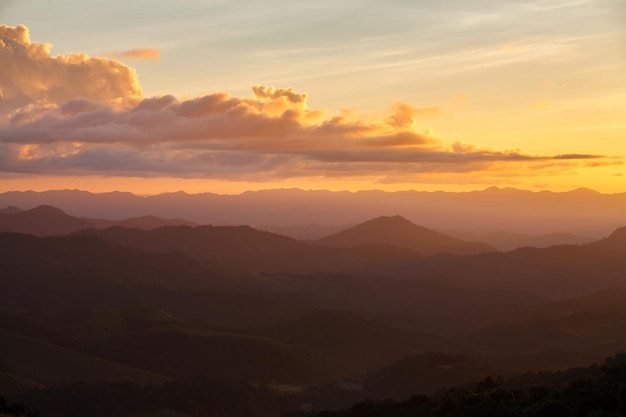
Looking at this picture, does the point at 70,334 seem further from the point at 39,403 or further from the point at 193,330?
the point at 39,403

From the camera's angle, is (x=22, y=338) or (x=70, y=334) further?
(x=70, y=334)

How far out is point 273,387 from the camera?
153 meters

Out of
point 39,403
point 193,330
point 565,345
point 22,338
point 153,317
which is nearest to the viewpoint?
point 39,403

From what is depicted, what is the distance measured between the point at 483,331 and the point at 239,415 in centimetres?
8176

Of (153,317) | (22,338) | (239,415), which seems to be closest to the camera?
(239,415)

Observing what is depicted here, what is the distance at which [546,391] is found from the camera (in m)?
64.9

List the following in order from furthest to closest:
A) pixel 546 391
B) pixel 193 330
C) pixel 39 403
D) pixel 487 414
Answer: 1. pixel 193 330
2. pixel 39 403
3. pixel 546 391
4. pixel 487 414

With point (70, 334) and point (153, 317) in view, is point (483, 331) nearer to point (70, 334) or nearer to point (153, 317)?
A: point (153, 317)

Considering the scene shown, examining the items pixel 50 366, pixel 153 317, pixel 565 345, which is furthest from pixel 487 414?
pixel 153 317

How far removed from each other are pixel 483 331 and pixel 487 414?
448 ft

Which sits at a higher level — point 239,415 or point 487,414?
point 487,414

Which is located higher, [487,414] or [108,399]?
[487,414]

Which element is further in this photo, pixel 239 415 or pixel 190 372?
pixel 190 372

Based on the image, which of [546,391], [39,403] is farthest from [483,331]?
[546,391]
